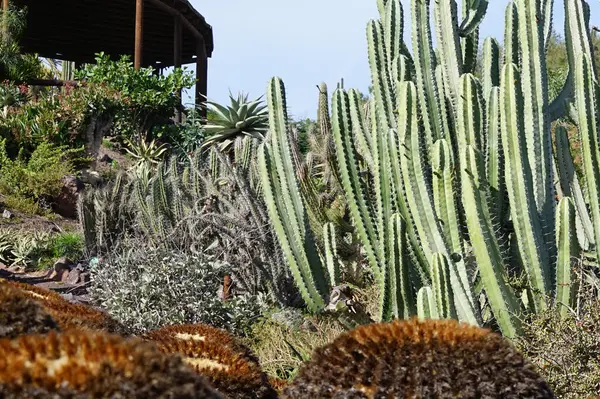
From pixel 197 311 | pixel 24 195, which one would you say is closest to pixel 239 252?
pixel 197 311

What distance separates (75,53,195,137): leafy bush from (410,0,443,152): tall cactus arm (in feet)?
39.6

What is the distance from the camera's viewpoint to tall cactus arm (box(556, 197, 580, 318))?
4.55 m

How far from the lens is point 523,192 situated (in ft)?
15.8

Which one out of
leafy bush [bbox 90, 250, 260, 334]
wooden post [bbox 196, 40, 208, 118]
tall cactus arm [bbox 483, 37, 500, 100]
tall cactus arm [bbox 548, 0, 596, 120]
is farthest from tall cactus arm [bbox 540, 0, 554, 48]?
wooden post [bbox 196, 40, 208, 118]

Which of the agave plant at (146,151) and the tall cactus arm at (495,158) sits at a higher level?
the agave plant at (146,151)

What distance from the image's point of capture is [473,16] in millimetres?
6285

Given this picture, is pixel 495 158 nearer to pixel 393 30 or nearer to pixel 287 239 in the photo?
pixel 393 30

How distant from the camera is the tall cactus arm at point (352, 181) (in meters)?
5.44

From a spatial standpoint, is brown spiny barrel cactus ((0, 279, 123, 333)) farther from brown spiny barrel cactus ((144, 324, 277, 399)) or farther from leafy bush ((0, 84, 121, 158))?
leafy bush ((0, 84, 121, 158))

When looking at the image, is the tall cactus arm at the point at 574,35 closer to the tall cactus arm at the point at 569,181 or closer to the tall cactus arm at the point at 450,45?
the tall cactus arm at the point at 569,181

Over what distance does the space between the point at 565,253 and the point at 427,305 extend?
3.92 ft

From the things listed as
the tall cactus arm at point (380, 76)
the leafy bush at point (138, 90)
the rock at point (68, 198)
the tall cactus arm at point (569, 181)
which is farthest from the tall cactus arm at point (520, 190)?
the leafy bush at point (138, 90)

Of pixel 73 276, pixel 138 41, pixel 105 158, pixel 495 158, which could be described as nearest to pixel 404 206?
pixel 495 158

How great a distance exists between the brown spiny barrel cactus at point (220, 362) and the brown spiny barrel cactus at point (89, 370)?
2.69 feet
